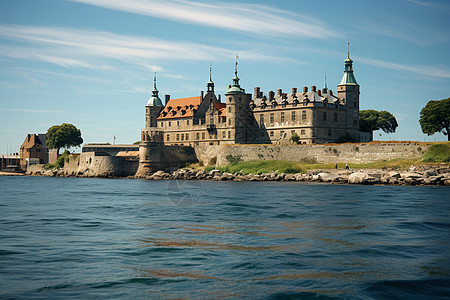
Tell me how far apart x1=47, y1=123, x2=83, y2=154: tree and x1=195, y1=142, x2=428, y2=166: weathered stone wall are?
48416 millimetres

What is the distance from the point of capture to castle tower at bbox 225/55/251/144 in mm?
89688

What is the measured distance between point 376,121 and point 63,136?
76.6 meters

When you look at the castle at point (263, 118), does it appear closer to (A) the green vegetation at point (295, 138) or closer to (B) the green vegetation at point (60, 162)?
(A) the green vegetation at point (295, 138)

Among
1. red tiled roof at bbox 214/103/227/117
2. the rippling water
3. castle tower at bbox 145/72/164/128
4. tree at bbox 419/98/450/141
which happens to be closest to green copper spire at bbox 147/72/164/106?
castle tower at bbox 145/72/164/128

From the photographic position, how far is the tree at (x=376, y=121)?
325ft

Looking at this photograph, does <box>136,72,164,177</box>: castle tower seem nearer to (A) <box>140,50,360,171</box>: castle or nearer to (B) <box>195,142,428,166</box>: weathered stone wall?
(A) <box>140,50,360,171</box>: castle

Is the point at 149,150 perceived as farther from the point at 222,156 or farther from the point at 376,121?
the point at 376,121

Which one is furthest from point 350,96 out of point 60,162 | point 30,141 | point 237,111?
point 30,141

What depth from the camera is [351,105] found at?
85062mm

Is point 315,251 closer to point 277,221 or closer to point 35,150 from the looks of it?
point 277,221

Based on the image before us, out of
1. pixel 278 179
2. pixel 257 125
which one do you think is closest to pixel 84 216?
pixel 278 179

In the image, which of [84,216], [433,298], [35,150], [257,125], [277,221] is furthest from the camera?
[35,150]

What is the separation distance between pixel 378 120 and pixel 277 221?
83.2 meters

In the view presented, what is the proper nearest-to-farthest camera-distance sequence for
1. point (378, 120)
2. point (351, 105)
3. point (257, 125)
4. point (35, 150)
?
point (351, 105) < point (257, 125) < point (378, 120) < point (35, 150)
